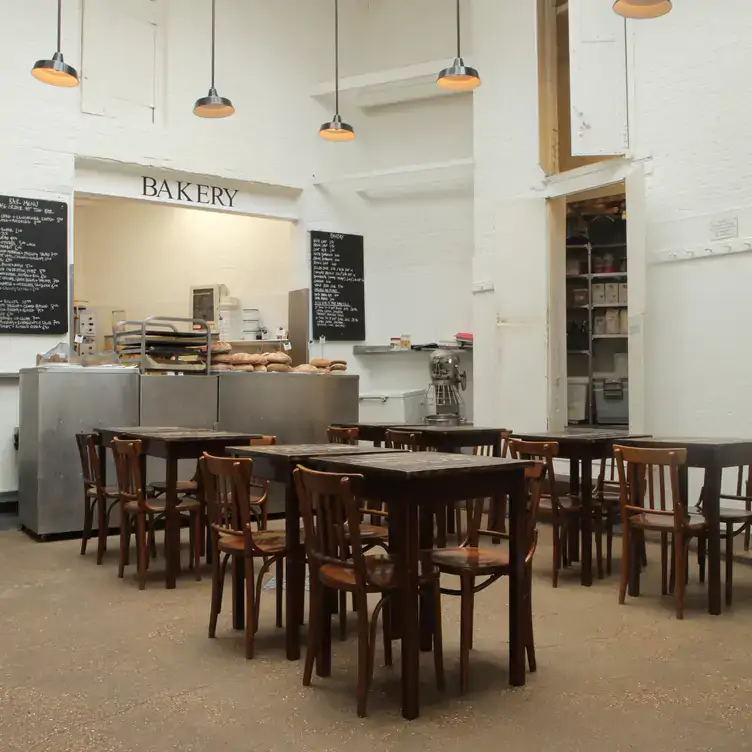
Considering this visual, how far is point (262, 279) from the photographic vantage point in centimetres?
982

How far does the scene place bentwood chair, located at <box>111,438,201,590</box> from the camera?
467cm

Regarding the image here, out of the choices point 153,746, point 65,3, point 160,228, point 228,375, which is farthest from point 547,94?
point 153,746

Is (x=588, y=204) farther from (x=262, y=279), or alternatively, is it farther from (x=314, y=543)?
→ (x=314, y=543)

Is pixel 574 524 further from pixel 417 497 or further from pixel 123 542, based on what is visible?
pixel 123 542

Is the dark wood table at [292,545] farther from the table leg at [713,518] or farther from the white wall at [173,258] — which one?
the white wall at [173,258]

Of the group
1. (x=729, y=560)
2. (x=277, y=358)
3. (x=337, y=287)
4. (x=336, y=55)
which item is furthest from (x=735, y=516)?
(x=336, y=55)

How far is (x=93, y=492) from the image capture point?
5.59 m

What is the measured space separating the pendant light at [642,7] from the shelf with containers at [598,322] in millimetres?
4721

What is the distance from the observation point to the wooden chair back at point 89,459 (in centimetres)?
540

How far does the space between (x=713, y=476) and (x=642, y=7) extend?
2.73 m

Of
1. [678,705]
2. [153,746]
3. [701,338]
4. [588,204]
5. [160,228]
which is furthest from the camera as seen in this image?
[160,228]

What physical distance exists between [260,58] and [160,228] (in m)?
2.98

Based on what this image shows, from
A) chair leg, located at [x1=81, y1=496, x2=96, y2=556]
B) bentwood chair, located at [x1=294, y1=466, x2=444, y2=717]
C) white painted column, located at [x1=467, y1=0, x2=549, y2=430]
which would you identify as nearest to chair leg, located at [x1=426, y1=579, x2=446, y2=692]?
bentwood chair, located at [x1=294, y1=466, x2=444, y2=717]

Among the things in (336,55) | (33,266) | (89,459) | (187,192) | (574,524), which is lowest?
(574,524)
